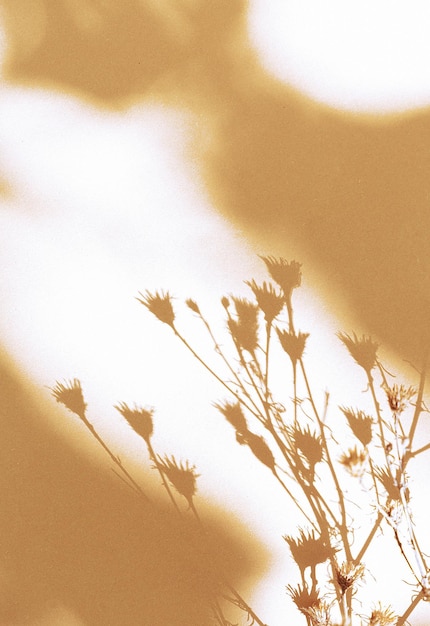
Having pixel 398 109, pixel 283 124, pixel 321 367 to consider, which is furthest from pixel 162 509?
pixel 398 109

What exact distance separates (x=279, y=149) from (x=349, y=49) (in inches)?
8.4

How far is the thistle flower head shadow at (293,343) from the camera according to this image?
1078mm

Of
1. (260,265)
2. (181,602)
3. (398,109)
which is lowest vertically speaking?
(181,602)

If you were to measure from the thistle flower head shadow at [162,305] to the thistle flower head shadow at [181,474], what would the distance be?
0.84ft

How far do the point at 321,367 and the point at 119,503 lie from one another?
1.51ft

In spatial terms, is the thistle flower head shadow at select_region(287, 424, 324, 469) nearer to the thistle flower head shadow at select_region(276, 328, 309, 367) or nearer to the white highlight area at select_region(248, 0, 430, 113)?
the thistle flower head shadow at select_region(276, 328, 309, 367)

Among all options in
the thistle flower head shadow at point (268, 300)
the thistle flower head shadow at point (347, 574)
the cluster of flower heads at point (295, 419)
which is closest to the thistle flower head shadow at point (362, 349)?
the cluster of flower heads at point (295, 419)

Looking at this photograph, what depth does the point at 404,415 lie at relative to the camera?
106 cm

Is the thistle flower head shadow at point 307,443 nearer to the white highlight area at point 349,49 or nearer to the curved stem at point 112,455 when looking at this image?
the curved stem at point 112,455

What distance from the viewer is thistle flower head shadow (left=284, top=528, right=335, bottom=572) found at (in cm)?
107

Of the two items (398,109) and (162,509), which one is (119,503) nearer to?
(162,509)

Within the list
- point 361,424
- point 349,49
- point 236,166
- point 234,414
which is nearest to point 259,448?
point 234,414

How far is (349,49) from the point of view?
1.05 m

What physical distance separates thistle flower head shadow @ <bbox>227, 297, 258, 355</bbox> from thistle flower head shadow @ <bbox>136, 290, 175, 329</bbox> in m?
0.11
